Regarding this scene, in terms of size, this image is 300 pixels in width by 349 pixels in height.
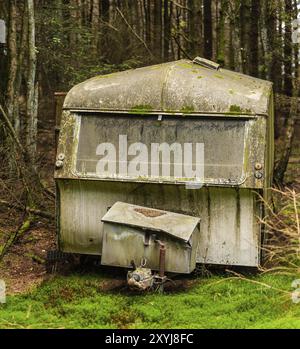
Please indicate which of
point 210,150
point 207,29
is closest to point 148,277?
point 210,150

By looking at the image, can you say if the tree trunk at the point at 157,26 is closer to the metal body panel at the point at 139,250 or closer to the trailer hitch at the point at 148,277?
the metal body panel at the point at 139,250

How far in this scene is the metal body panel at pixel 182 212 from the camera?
7.76 meters

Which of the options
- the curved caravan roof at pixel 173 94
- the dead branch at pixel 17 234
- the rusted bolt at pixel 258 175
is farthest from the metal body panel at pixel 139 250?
the dead branch at pixel 17 234

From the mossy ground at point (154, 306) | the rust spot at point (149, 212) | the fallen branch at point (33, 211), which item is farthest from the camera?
the fallen branch at point (33, 211)

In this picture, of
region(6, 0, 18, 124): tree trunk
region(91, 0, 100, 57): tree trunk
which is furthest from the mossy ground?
region(91, 0, 100, 57): tree trunk

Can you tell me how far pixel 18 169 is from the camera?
9.64m

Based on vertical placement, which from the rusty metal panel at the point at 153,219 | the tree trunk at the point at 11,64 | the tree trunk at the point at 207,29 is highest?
the tree trunk at the point at 207,29

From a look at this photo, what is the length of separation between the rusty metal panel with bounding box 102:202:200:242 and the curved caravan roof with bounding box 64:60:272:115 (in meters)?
1.39

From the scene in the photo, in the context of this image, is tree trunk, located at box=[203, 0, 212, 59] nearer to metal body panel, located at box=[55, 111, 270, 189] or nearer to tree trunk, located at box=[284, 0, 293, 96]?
tree trunk, located at box=[284, 0, 293, 96]

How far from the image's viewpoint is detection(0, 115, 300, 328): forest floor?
631 cm

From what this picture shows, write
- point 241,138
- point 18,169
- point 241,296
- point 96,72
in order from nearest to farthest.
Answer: point 241,296 → point 241,138 → point 18,169 → point 96,72

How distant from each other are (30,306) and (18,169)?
3231mm
